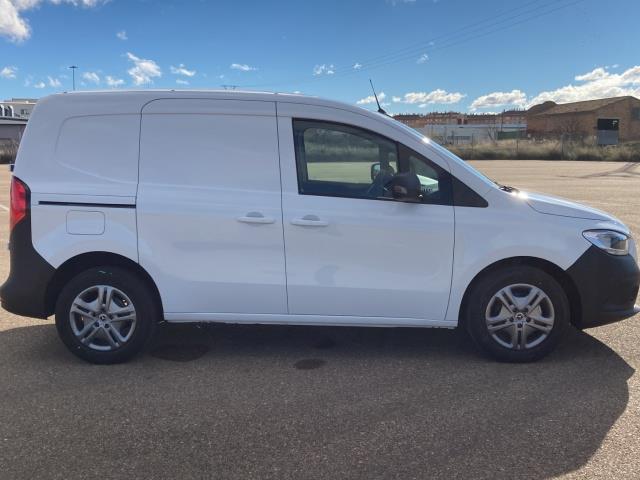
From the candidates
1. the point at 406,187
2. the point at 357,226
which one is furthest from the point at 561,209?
the point at 357,226

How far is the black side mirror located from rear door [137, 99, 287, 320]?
0.85 metres

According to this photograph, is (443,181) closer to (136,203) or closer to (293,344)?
(293,344)

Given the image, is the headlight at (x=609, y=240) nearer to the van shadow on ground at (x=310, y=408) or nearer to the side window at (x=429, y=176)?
the van shadow on ground at (x=310, y=408)

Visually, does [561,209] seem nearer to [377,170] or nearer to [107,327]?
[377,170]

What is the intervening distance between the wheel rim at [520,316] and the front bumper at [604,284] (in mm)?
274

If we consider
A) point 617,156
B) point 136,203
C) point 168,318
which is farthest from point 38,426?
point 617,156

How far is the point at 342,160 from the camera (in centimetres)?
425

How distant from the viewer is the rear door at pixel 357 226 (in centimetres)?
405

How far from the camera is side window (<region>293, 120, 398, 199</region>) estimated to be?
13.5ft

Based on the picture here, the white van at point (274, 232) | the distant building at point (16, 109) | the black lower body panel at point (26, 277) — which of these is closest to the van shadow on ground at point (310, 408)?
the white van at point (274, 232)

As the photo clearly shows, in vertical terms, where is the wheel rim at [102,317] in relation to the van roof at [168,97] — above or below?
below

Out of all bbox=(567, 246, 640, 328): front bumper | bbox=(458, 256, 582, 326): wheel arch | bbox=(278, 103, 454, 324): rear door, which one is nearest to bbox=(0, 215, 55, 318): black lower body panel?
bbox=(278, 103, 454, 324): rear door

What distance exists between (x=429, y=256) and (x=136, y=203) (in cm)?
220

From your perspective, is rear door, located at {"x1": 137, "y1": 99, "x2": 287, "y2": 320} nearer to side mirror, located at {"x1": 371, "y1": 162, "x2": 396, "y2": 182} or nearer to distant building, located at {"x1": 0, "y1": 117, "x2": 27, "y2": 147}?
side mirror, located at {"x1": 371, "y1": 162, "x2": 396, "y2": 182}
